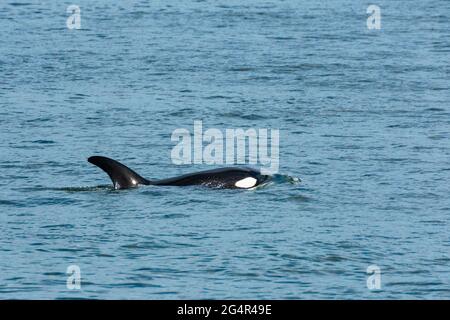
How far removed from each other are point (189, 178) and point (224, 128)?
5.21 metres

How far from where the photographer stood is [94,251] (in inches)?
689

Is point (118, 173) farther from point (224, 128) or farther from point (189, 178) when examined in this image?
point (224, 128)

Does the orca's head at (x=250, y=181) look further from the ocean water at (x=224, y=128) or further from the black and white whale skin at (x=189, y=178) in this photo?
the ocean water at (x=224, y=128)

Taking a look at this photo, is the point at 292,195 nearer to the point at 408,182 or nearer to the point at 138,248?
the point at 408,182

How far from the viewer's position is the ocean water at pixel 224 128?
16703 mm

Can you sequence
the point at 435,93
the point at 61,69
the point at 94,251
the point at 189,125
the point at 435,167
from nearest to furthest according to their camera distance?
the point at 94,251, the point at 435,167, the point at 189,125, the point at 435,93, the point at 61,69

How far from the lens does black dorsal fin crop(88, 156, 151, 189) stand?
2084 cm

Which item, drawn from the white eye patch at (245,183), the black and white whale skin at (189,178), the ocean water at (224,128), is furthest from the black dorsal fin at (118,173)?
the white eye patch at (245,183)

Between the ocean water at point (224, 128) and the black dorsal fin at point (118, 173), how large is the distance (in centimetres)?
19

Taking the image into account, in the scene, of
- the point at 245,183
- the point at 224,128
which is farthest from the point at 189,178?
the point at 224,128

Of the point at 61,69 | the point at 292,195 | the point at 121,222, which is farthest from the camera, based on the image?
the point at 61,69

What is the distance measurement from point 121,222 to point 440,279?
15.7ft

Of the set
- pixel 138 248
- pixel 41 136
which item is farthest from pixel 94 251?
pixel 41 136

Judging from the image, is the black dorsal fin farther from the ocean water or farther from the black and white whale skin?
the ocean water
